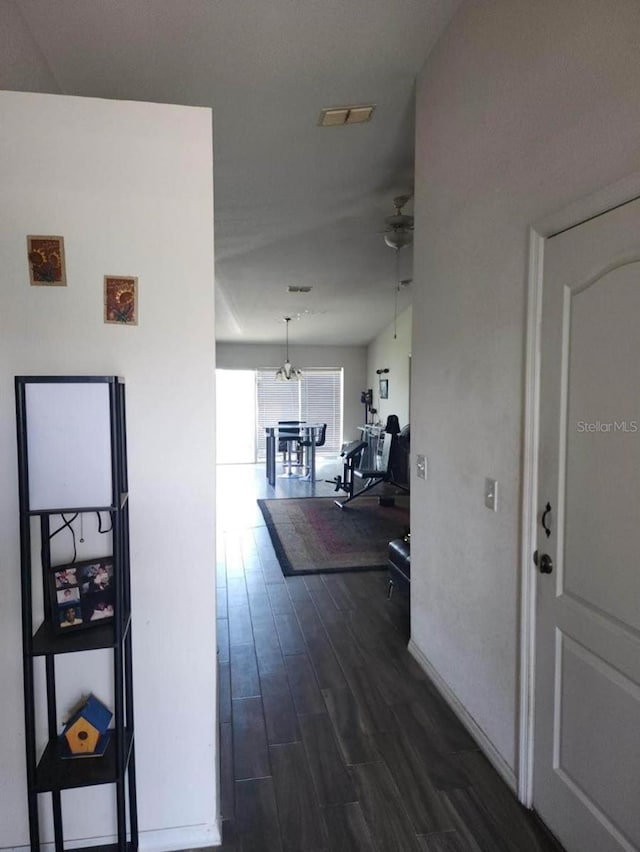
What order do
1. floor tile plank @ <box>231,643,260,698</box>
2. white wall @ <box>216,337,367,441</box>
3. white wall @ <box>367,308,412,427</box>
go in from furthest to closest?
white wall @ <box>216,337,367,441</box> → white wall @ <box>367,308,412,427</box> → floor tile plank @ <box>231,643,260,698</box>

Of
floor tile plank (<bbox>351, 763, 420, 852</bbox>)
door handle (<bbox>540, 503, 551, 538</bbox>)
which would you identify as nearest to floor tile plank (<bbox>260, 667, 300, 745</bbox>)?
floor tile plank (<bbox>351, 763, 420, 852</bbox>)

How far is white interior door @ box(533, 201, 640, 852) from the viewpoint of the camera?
139 cm

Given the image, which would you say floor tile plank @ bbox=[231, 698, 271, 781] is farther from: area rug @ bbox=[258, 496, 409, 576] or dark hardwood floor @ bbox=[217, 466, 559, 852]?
area rug @ bbox=[258, 496, 409, 576]

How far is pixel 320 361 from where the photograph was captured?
11.2 metres

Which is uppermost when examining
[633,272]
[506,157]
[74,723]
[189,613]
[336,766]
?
[506,157]

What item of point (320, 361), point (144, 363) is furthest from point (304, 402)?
point (144, 363)

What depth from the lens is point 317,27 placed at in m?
2.21

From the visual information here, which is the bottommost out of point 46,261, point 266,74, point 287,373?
point 46,261

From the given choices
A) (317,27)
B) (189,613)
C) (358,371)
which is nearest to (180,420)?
(189,613)

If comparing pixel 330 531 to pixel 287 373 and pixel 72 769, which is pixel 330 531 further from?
pixel 287 373

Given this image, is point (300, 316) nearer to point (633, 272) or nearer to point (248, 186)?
point (248, 186)

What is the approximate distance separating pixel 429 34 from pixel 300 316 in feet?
21.3

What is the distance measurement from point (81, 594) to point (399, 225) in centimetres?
367

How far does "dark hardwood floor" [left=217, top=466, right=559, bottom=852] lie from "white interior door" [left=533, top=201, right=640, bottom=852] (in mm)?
313
